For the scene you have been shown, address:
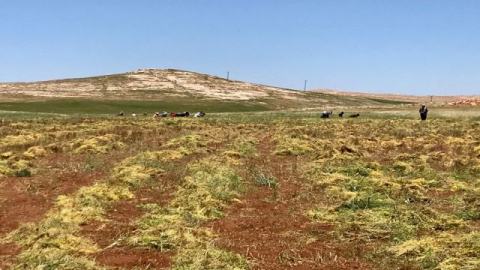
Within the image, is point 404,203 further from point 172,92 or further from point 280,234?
point 172,92

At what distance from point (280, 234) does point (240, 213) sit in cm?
214

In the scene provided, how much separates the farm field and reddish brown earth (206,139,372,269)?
0.09 feet

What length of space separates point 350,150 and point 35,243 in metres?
→ 18.2

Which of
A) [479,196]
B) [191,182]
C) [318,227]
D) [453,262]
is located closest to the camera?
[453,262]

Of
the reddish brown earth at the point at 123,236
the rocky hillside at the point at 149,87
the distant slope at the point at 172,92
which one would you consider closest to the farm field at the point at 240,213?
the reddish brown earth at the point at 123,236

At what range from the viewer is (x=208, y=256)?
840cm

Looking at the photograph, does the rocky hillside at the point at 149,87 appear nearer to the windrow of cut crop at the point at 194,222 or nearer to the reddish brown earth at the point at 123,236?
the windrow of cut crop at the point at 194,222

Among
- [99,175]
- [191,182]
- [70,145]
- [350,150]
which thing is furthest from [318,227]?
[70,145]

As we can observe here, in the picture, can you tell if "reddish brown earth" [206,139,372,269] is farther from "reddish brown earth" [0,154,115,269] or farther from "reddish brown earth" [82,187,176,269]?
"reddish brown earth" [0,154,115,269]

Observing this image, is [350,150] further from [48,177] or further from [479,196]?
[48,177]

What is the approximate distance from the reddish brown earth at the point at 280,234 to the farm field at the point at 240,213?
29 millimetres

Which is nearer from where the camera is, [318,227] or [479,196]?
[318,227]

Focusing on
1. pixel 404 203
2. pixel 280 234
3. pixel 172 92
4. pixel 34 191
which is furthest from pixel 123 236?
pixel 172 92

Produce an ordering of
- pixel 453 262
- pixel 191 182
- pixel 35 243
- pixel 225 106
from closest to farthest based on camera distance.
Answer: pixel 453 262 < pixel 35 243 < pixel 191 182 < pixel 225 106
